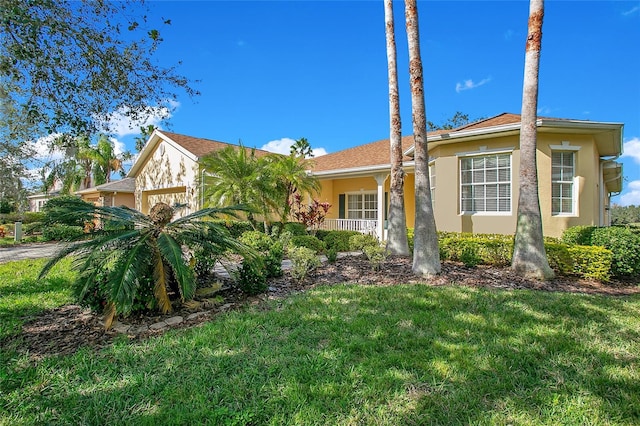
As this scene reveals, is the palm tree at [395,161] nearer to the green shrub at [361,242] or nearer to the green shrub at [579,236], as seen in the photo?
the green shrub at [361,242]

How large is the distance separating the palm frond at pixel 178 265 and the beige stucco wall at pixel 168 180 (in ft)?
36.9

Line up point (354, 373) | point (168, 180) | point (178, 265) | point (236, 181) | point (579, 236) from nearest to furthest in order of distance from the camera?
point (354, 373) → point (178, 265) → point (579, 236) → point (236, 181) → point (168, 180)

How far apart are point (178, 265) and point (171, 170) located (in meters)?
14.9

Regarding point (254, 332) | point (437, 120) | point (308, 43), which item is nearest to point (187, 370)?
point (254, 332)

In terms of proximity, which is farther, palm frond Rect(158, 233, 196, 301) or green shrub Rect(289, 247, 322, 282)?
green shrub Rect(289, 247, 322, 282)

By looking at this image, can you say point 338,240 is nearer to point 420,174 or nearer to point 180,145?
point 420,174

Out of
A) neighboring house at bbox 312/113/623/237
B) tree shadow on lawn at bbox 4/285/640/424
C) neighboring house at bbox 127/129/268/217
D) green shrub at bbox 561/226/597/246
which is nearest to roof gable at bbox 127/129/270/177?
neighboring house at bbox 127/129/268/217

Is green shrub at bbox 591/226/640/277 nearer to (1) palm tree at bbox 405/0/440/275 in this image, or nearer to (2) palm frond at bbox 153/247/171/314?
(1) palm tree at bbox 405/0/440/275

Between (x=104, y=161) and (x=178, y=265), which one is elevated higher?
(x=104, y=161)

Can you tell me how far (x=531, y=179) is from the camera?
703cm

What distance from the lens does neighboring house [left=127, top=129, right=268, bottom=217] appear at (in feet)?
52.5

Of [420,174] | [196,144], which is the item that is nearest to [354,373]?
[420,174]

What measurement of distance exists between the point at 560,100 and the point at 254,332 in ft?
59.6

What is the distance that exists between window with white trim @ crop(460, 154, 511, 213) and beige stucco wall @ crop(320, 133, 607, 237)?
0.18m
